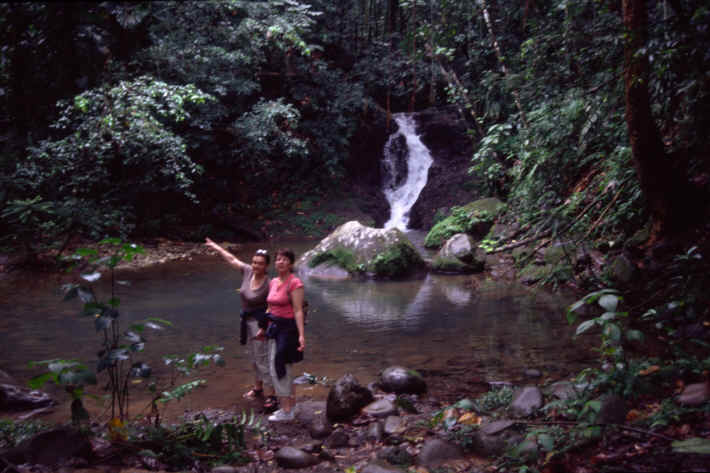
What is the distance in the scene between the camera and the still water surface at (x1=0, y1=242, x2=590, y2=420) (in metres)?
5.83

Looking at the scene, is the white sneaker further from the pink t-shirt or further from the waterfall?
the waterfall

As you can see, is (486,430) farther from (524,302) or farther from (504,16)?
(504,16)

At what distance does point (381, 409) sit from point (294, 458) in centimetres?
114

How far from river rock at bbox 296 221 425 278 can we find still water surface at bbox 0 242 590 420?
57cm

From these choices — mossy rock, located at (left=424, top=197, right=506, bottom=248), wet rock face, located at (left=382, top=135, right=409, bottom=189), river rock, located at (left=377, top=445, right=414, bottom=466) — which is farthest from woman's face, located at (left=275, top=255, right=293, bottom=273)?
wet rock face, located at (left=382, top=135, right=409, bottom=189)

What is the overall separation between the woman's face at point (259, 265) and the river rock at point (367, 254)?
22.2 ft

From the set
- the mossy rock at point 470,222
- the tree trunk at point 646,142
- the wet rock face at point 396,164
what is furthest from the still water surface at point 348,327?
the wet rock face at point 396,164

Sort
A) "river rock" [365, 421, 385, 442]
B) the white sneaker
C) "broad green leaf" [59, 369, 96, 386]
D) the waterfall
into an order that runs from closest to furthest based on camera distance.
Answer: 1. "broad green leaf" [59, 369, 96, 386]
2. "river rock" [365, 421, 385, 442]
3. the white sneaker
4. the waterfall

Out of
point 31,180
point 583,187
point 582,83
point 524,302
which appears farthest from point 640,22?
point 31,180

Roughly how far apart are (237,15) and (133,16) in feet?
53.5

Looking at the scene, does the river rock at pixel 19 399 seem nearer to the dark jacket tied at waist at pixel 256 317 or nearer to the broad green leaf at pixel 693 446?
the dark jacket tied at waist at pixel 256 317

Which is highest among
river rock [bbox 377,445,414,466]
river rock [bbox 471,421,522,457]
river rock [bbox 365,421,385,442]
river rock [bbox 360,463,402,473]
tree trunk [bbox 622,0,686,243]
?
tree trunk [bbox 622,0,686,243]

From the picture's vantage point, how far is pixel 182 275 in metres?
12.0

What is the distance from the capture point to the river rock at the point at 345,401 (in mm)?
4457
